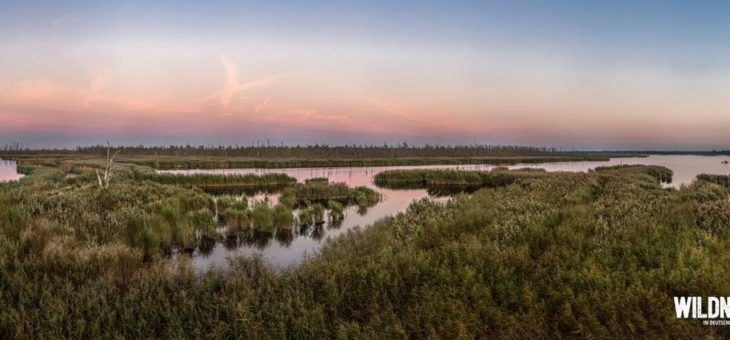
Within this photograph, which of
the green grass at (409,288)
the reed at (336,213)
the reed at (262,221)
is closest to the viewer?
the green grass at (409,288)

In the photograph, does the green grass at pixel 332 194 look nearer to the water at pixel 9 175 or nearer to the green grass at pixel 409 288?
the green grass at pixel 409 288

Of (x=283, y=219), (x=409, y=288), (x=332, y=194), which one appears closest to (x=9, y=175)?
(x=332, y=194)

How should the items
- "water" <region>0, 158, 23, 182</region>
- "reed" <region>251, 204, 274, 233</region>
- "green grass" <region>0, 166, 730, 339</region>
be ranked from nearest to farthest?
"green grass" <region>0, 166, 730, 339</region>, "reed" <region>251, 204, 274, 233</region>, "water" <region>0, 158, 23, 182</region>

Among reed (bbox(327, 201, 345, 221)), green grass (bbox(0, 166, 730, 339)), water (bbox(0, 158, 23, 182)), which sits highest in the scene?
green grass (bbox(0, 166, 730, 339))

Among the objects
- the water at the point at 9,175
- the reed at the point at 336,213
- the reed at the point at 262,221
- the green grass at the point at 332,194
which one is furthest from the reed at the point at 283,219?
the water at the point at 9,175

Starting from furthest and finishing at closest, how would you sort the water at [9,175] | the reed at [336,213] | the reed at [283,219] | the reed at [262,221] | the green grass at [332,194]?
the water at [9,175]
the green grass at [332,194]
the reed at [336,213]
the reed at [283,219]
the reed at [262,221]

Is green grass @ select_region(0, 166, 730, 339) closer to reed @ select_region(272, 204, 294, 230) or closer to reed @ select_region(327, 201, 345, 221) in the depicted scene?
reed @ select_region(272, 204, 294, 230)

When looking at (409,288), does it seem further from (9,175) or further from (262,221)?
(9,175)

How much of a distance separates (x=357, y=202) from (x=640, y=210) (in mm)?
19459

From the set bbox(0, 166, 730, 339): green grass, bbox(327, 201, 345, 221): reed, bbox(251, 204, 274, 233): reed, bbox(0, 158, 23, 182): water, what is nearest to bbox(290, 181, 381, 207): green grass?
bbox(327, 201, 345, 221): reed

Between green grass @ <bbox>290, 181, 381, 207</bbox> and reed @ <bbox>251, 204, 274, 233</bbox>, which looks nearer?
reed @ <bbox>251, 204, 274, 233</bbox>

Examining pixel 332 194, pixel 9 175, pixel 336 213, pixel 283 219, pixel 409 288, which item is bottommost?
pixel 336 213

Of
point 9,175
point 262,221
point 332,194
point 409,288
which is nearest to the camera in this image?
point 409,288

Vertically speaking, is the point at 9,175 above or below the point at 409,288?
below
